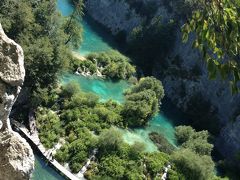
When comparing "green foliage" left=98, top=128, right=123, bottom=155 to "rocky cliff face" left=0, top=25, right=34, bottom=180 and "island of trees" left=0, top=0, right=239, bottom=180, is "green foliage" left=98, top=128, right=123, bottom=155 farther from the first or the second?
"rocky cliff face" left=0, top=25, right=34, bottom=180

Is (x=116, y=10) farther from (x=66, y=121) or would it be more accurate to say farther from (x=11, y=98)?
(x=11, y=98)

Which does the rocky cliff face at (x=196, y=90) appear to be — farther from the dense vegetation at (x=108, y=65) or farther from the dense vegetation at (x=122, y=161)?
the dense vegetation at (x=122, y=161)

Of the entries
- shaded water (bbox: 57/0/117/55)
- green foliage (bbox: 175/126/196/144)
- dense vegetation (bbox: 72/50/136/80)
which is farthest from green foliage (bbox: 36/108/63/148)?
shaded water (bbox: 57/0/117/55)

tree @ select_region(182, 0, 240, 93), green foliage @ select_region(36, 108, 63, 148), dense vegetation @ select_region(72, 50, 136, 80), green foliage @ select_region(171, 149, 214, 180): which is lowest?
green foliage @ select_region(36, 108, 63, 148)

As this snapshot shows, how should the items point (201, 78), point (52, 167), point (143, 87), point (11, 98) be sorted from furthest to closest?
point (201, 78) < point (143, 87) < point (52, 167) < point (11, 98)

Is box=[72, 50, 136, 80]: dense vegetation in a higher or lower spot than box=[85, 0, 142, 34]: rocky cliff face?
lower

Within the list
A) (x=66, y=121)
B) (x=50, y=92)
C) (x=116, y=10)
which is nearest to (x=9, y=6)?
(x=50, y=92)
